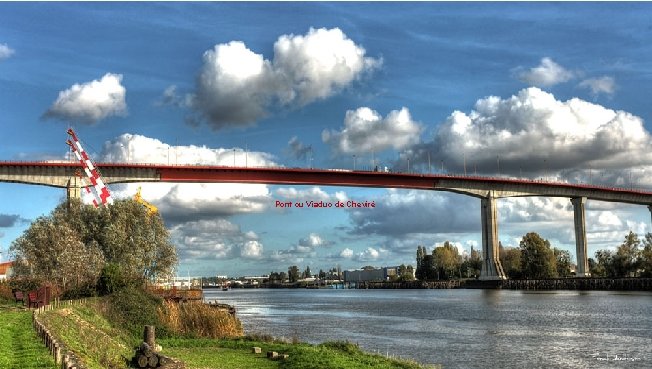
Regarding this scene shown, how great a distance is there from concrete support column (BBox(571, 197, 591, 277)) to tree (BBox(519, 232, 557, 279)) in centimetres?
1171

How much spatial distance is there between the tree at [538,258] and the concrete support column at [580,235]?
461 inches

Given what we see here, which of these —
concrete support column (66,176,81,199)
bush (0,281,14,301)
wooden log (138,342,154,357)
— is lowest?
wooden log (138,342,154,357)

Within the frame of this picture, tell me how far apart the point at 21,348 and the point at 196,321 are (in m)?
22.5

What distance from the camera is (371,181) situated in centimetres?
12100

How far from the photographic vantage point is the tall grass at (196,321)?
40594mm

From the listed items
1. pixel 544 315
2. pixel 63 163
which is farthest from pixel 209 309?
pixel 63 163

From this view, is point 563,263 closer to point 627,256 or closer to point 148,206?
point 627,256

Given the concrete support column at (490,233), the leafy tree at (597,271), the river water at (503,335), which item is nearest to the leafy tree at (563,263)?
the leafy tree at (597,271)

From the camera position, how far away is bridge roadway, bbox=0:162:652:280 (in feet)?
311

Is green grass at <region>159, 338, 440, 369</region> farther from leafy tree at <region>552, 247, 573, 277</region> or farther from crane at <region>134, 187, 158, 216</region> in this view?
leafy tree at <region>552, 247, 573, 277</region>

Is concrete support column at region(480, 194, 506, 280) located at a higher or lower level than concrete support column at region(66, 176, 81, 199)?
lower

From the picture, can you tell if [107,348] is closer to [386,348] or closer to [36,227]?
[386,348]

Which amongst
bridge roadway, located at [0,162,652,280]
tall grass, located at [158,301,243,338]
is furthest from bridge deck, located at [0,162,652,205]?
tall grass, located at [158,301,243,338]

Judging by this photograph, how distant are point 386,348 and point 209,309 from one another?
12.1 metres
